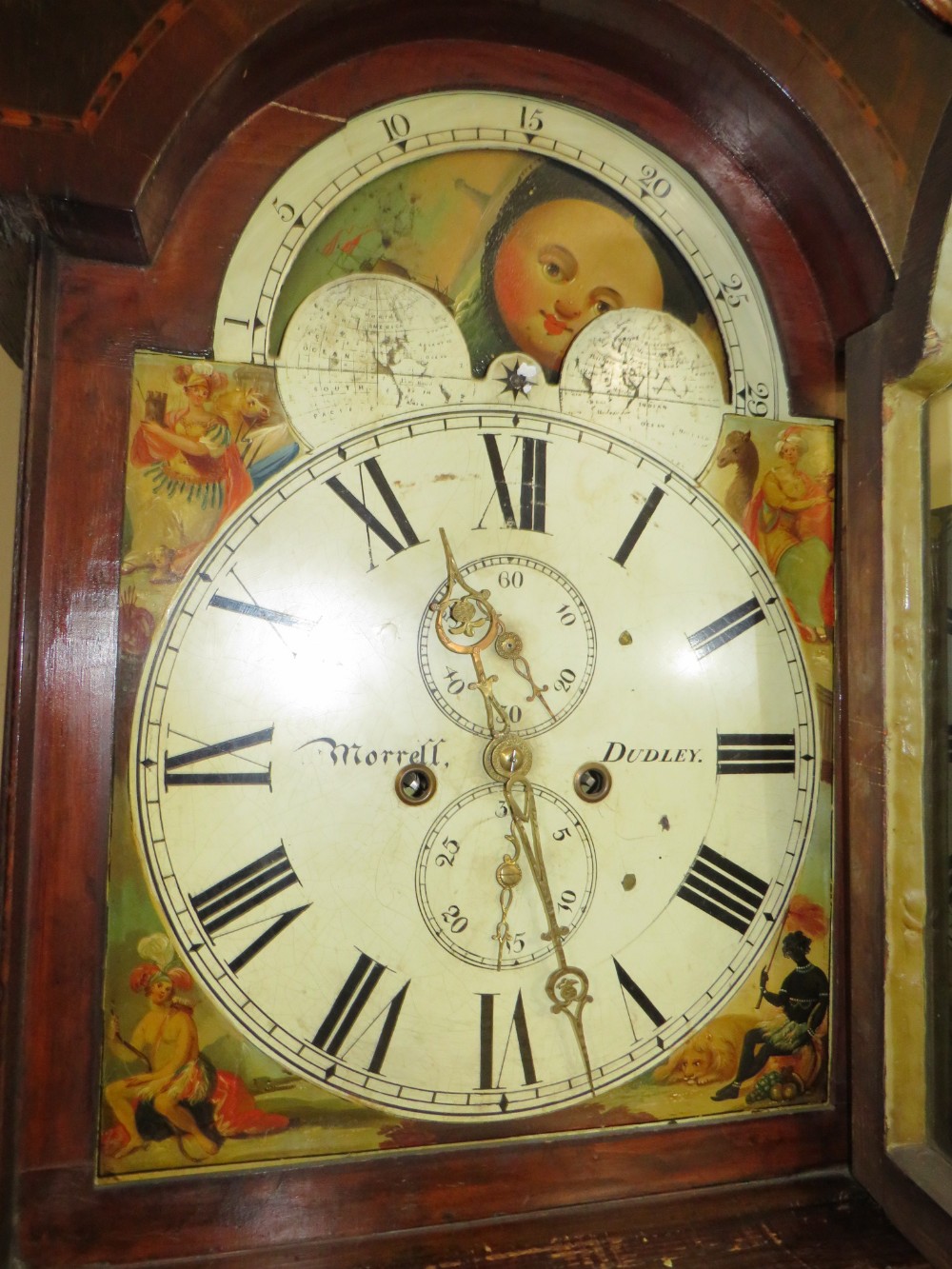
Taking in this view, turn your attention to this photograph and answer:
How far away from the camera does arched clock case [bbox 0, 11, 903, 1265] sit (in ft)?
3.54

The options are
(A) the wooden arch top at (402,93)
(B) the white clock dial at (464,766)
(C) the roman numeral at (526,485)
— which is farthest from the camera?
(C) the roman numeral at (526,485)

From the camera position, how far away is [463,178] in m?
1.25

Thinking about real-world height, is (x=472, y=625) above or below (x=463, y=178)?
below

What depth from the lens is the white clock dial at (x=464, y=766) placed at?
1.12 meters

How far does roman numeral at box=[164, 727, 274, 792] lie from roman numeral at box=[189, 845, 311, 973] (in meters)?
0.09

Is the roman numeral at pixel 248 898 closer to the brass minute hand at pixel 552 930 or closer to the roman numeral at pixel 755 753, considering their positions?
the brass minute hand at pixel 552 930

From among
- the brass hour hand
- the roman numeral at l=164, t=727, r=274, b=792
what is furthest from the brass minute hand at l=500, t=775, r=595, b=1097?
the roman numeral at l=164, t=727, r=274, b=792

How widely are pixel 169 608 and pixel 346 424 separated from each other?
304mm

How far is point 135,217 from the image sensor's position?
3.41ft

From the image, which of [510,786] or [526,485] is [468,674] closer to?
[510,786]

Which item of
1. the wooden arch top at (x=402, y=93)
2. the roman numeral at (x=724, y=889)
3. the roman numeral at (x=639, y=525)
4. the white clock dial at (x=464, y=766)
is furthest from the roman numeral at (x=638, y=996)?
the wooden arch top at (x=402, y=93)

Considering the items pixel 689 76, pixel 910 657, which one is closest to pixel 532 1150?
pixel 910 657

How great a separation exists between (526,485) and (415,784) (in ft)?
1.31
